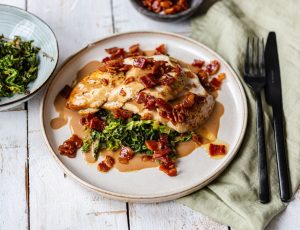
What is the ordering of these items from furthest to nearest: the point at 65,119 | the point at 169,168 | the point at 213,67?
the point at 213,67 → the point at 65,119 → the point at 169,168

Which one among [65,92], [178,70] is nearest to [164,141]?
[178,70]

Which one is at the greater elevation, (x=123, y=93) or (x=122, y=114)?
(x=123, y=93)

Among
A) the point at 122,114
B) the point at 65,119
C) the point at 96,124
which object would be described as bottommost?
the point at 65,119

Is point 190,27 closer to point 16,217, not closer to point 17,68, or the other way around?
point 17,68

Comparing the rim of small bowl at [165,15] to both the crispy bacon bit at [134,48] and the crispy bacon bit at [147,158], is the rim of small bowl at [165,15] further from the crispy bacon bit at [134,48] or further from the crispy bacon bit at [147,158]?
the crispy bacon bit at [147,158]

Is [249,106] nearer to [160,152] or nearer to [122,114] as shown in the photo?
[160,152]

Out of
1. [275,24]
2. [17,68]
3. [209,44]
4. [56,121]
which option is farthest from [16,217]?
[275,24]

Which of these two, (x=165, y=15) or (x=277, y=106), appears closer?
(x=277, y=106)

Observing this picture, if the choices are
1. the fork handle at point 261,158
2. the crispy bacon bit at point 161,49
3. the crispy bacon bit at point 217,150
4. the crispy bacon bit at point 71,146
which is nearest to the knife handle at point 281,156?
the fork handle at point 261,158
